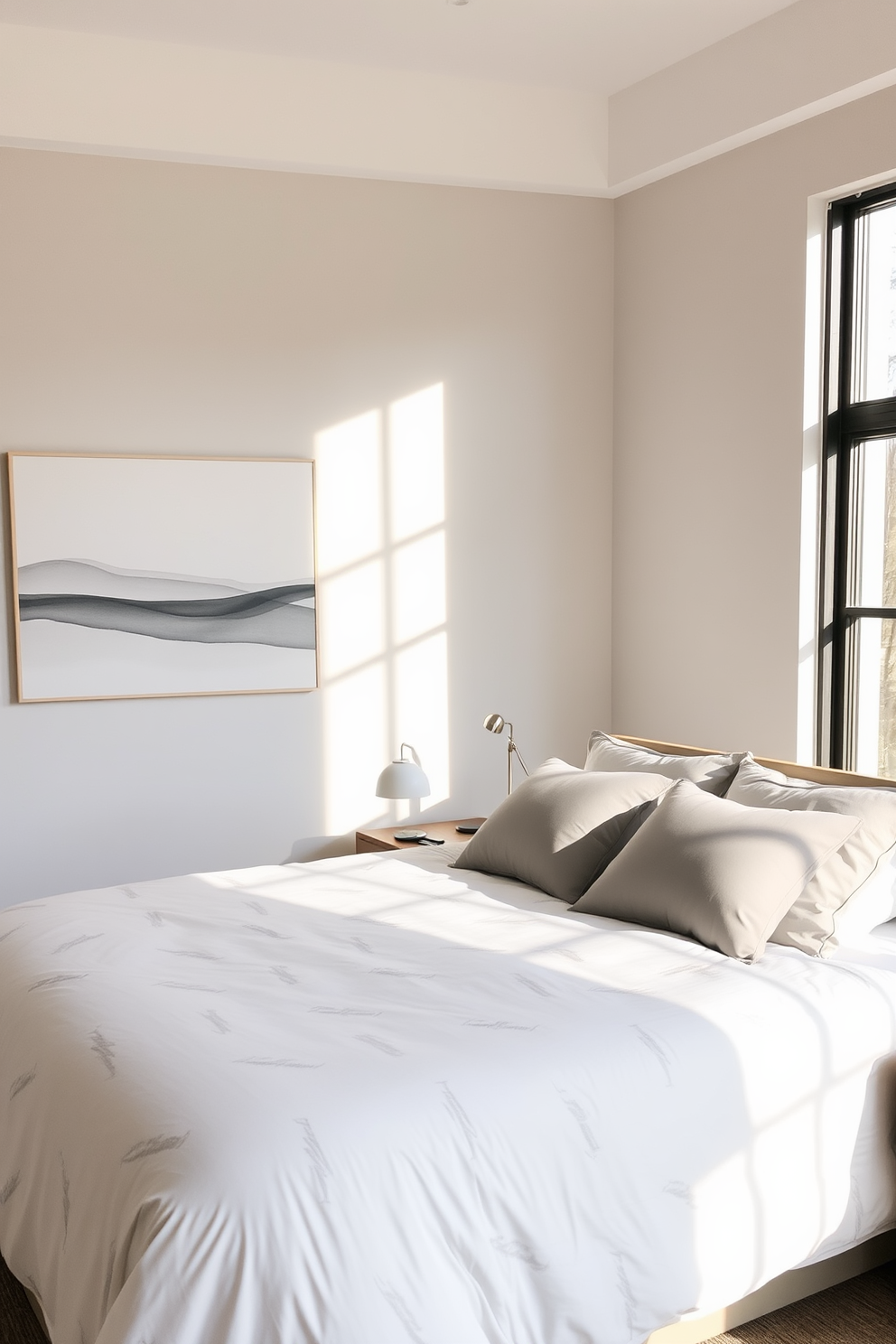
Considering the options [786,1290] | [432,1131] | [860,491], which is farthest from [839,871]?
[860,491]

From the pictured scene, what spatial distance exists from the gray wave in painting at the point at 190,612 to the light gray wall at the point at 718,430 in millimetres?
1380

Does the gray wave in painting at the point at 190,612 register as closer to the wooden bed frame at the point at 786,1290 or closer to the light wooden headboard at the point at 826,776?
the light wooden headboard at the point at 826,776

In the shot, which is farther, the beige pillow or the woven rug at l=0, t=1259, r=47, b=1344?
the beige pillow

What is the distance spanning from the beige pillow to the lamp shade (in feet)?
4.87

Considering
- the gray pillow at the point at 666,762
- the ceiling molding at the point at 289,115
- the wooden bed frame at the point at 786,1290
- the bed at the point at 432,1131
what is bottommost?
the wooden bed frame at the point at 786,1290

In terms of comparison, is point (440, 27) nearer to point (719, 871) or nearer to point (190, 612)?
point (190, 612)

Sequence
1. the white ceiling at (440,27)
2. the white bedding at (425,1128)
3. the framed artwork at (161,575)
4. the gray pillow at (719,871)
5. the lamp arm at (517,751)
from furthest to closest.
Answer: the lamp arm at (517,751) < the framed artwork at (161,575) < the white ceiling at (440,27) < the gray pillow at (719,871) < the white bedding at (425,1128)

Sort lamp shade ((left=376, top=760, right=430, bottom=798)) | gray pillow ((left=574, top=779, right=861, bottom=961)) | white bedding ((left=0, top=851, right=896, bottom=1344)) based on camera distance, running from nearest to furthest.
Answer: white bedding ((left=0, top=851, right=896, bottom=1344)) < gray pillow ((left=574, top=779, right=861, bottom=961)) < lamp shade ((left=376, top=760, right=430, bottom=798))

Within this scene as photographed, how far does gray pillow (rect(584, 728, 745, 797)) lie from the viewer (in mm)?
3541

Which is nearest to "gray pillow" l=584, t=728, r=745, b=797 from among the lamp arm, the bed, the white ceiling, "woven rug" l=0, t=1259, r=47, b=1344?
the lamp arm

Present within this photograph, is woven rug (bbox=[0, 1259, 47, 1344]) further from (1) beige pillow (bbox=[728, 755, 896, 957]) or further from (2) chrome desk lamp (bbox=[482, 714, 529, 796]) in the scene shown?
(2) chrome desk lamp (bbox=[482, 714, 529, 796])

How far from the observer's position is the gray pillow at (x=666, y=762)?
3541 millimetres

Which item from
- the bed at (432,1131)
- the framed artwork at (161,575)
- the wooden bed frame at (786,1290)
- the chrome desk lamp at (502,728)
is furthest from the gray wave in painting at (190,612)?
the wooden bed frame at (786,1290)

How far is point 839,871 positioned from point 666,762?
0.89 m
